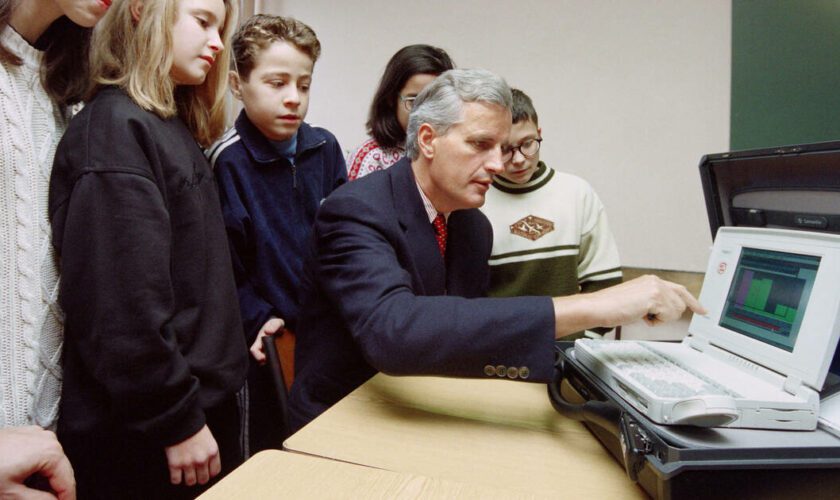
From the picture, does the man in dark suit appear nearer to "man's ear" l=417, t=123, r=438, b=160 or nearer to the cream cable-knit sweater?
"man's ear" l=417, t=123, r=438, b=160

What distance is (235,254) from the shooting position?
150cm

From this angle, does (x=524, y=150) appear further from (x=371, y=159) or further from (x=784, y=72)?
(x=784, y=72)

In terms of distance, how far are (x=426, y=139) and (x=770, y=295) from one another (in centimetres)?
75

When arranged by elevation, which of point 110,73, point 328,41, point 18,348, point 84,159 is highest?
point 328,41

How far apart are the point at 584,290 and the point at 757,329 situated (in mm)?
867

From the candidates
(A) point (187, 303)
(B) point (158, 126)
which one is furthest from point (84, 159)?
(A) point (187, 303)

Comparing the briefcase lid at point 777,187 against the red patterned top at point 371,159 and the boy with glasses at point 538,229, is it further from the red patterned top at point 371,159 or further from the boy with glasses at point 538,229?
the red patterned top at point 371,159

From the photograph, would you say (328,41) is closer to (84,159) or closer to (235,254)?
(235,254)

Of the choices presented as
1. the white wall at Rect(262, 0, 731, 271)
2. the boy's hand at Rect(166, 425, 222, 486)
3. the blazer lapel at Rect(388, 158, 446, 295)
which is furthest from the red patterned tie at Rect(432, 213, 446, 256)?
the white wall at Rect(262, 0, 731, 271)

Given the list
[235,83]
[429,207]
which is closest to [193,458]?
[429,207]

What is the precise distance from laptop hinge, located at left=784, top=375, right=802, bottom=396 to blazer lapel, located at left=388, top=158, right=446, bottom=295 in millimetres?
636

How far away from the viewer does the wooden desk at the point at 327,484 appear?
0.65 metres

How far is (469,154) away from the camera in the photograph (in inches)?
49.8

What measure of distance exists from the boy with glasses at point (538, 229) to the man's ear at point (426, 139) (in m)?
0.40
